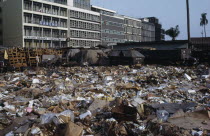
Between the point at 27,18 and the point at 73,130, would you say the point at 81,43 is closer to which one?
the point at 27,18

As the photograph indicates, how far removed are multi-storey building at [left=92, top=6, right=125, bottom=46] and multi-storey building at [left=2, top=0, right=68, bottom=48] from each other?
18.8 meters

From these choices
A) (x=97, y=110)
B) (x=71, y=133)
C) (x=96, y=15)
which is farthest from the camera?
(x=96, y=15)

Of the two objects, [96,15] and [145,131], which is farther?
[96,15]

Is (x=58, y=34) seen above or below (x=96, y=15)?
below

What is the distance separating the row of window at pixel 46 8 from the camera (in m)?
52.1

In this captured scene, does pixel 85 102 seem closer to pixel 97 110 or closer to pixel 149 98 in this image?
pixel 97 110

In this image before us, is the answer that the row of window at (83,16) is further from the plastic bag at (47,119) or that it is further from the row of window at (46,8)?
the plastic bag at (47,119)

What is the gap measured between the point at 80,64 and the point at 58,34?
38.6 metres

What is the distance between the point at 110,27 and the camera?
8181cm

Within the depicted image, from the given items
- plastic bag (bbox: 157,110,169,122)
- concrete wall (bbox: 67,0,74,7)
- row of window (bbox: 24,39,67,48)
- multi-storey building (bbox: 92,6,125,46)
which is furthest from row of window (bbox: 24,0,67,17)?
plastic bag (bbox: 157,110,169,122)

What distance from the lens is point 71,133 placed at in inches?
175

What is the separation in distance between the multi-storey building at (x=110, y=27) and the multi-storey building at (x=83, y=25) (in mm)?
2572

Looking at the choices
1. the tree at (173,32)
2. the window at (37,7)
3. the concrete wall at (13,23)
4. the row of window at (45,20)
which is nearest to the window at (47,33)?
the row of window at (45,20)

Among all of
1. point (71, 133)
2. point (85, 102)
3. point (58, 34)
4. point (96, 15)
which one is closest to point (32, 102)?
point (85, 102)
